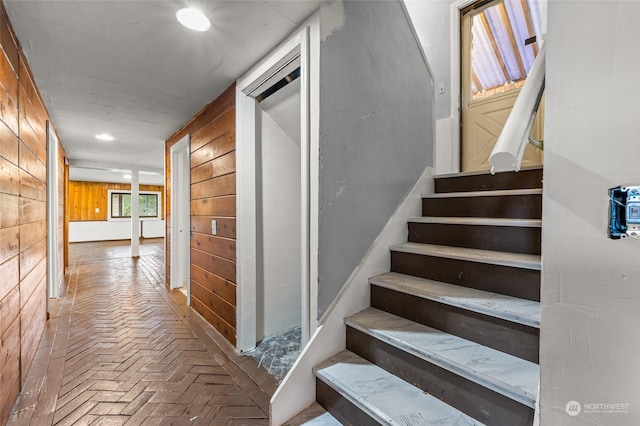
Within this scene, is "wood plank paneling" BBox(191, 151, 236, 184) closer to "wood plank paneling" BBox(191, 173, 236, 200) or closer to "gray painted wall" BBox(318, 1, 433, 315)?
"wood plank paneling" BBox(191, 173, 236, 200)

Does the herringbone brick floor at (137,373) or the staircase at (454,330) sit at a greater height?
the staircase at (454,330)

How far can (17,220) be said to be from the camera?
1769 mm

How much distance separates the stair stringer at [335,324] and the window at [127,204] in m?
12.2

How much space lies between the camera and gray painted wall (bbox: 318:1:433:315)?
1.57 metres

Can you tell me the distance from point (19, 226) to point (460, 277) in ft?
9.01

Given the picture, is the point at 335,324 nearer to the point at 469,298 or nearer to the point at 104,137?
the point at 469,298

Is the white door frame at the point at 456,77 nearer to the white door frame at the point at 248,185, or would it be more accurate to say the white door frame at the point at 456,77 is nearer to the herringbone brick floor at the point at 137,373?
the white door frame at the point at 248,185

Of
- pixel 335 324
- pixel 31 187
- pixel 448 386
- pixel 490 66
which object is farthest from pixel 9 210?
pixel 490 66

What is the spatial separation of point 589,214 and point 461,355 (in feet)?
2.40

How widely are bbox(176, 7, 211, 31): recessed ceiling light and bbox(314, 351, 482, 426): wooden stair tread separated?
2031mm

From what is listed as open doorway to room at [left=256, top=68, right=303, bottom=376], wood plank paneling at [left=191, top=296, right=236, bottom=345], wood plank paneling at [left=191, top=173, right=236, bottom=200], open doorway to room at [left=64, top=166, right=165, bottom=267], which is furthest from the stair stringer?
open doorway to room at [left=64, top=166, right=165, bottom=267]

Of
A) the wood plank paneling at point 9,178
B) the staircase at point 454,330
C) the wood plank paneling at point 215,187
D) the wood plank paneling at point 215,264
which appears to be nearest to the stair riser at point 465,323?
the staircase at point 454,330

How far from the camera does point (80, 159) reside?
20.2 feet

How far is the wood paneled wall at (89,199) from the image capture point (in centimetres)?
1006
